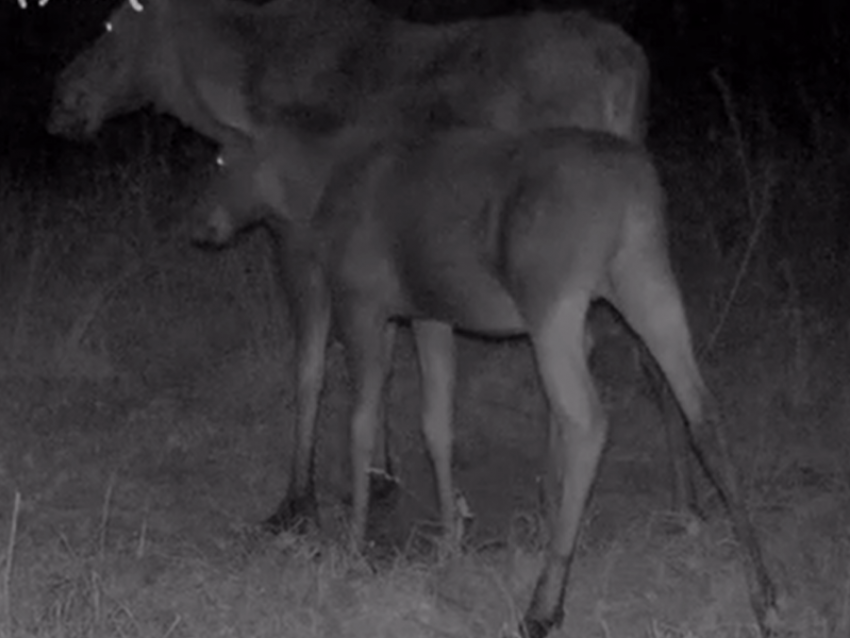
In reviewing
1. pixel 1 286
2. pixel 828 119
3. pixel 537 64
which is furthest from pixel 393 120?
pixel 828 119

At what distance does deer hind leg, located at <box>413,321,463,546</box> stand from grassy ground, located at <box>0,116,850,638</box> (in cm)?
16

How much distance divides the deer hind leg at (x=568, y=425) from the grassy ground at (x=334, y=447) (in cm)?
16

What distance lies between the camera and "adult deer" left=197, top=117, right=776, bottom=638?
7828 mm

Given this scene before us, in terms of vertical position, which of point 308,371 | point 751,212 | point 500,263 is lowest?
point 751,212

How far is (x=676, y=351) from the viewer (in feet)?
26.4

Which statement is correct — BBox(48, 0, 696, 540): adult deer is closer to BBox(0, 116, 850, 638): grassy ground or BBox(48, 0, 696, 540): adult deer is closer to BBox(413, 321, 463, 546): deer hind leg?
BBox(0, 116, 850, 638): grassy ground

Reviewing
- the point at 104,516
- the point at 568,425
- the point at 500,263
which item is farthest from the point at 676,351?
the point at 104,516

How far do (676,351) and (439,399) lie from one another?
60.6 inches

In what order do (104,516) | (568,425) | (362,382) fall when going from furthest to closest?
(362,382) → (104,516) → (568,425)

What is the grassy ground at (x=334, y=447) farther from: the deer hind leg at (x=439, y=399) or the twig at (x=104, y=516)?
the deer hind leg at (x=439, y=399)

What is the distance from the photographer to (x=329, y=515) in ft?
32.1

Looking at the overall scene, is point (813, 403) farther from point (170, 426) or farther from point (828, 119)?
point (828, 119)

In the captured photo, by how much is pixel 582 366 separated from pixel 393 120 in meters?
2.73

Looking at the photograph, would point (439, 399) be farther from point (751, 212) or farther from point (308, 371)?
point (751, 212)
